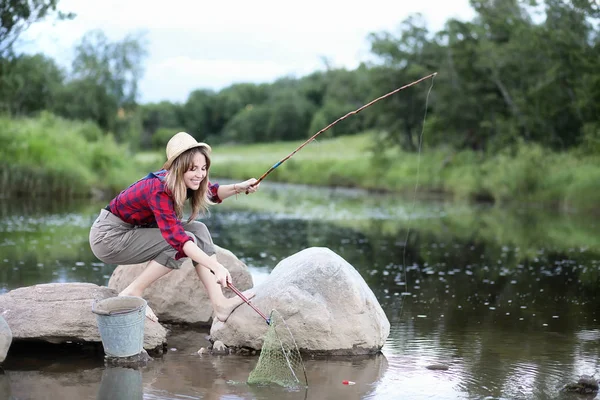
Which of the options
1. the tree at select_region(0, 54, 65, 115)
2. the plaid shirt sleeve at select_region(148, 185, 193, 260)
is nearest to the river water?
the plaid shirt sleeve at select_region(148, 185, 193, 260)

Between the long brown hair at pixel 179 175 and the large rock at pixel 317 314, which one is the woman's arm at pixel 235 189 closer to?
the long brown hair at pixel 179 175

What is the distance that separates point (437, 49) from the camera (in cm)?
4866

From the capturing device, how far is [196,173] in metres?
6.97

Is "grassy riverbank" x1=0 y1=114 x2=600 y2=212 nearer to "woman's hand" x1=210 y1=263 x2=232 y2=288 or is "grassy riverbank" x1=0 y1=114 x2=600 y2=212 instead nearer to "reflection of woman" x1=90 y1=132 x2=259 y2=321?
"reflection of woman" x1=90 y1=132 x2=259 y2=321

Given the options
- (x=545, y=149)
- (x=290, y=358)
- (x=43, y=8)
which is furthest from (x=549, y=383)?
(x=545, y=149)

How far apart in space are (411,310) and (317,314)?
2.76 metres

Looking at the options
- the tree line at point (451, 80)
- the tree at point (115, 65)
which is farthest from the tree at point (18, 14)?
the tree at point (115, 65)

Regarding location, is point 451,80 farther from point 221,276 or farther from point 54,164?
point 221,276

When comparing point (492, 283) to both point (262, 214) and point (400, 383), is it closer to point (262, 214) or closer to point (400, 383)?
point (400, 383)

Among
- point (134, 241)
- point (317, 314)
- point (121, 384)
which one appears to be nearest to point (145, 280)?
point (134, 241)

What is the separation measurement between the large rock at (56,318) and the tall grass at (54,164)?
23.6 metres

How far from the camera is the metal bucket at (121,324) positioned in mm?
6492

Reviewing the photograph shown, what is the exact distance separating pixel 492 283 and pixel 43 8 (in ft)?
71.6

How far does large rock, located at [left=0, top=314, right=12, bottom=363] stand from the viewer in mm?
6445
